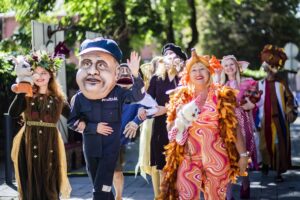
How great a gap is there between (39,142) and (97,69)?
1140 mm

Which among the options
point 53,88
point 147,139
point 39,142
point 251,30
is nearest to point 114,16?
point 147,139

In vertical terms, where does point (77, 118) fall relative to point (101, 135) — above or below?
above

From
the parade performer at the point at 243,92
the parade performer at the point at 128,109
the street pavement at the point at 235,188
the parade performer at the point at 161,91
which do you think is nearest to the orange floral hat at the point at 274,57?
the parade performer at the point at 243,92

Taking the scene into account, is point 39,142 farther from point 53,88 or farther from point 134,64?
point 134,64

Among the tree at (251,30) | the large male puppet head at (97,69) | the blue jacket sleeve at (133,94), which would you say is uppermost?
the tree at (251,30)

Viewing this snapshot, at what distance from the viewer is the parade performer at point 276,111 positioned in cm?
880

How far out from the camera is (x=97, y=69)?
5555 mm

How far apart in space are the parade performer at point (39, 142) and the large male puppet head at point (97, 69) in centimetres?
75

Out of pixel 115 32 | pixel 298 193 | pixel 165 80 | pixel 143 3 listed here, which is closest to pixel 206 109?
A: pixel 165 80

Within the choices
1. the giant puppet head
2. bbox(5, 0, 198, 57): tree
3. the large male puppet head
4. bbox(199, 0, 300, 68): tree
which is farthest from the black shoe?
bbox(199, 0, 300, 68): tree

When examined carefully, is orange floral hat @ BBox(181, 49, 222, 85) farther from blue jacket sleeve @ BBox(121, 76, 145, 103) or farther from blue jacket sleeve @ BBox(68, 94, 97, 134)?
blue jacket sleeve @ BBox(68, 94, 97, 134)

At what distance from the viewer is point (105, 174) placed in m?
5.48

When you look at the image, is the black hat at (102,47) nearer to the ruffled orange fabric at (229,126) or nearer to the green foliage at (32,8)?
the ruffled orange fabric at (229,126)

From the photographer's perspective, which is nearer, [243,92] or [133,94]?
[133,94]
